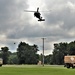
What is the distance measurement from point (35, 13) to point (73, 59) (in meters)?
55.0

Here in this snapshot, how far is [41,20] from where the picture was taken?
4681 centimetres

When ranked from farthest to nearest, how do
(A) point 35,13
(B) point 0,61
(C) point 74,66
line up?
1. (B) point 0,61
2. (C) point 74,66
3. (A) point 35,13

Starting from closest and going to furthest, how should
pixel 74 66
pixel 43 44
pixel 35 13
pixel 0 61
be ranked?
pixel 35 13
pixel 74 66
pixel 0 61
pixel 43 44

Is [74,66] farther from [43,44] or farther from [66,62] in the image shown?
[43,44]

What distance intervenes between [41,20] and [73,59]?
176ft

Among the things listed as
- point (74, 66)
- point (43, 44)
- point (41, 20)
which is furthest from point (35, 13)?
point (43, 44)

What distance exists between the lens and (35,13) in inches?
1797

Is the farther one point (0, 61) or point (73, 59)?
point (0, 61)

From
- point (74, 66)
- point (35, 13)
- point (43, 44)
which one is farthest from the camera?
point (43, 44)

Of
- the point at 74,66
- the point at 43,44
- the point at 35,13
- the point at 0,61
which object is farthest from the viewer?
the point at 43,44

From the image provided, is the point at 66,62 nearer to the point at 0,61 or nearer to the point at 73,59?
the point at 73,59

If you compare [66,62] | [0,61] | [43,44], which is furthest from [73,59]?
[43,44]

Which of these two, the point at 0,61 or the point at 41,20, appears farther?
the point at 0,61

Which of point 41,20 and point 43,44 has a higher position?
point 43,44
